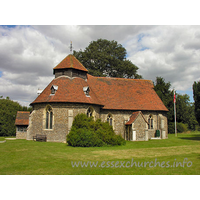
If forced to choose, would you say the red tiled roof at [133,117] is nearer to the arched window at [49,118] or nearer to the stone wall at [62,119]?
the stone wall at [62,119]

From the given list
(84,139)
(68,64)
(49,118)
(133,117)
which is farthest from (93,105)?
(84,139)

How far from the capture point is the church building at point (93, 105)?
24672 millimetres

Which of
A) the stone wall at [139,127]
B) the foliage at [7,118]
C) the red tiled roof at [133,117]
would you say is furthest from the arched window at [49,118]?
the foliage at [7,118]

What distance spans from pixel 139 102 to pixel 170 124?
15.8 metres

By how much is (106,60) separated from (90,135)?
3117 cm

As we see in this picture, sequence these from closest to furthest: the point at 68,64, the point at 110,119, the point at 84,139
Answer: the point at 84,139 < the point at 68,64 < the point at 110,119

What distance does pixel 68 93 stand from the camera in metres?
25.5

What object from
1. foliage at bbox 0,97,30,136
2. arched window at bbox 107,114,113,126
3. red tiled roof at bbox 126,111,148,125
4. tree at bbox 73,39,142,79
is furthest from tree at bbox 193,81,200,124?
foliage at bbox 0,97,30,136

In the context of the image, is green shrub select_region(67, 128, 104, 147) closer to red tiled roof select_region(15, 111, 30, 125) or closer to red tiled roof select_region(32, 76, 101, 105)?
red tiled roof select_region(32, 76, 101, 105)

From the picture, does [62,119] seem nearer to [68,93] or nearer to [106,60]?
[68,93]

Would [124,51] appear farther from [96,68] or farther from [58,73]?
[58,73]

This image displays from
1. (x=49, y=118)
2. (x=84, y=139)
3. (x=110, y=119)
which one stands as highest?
(x=49, y=118)

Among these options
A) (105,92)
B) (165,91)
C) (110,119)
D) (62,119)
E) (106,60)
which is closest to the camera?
(62,119)

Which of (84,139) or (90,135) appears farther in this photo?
(90,135)
